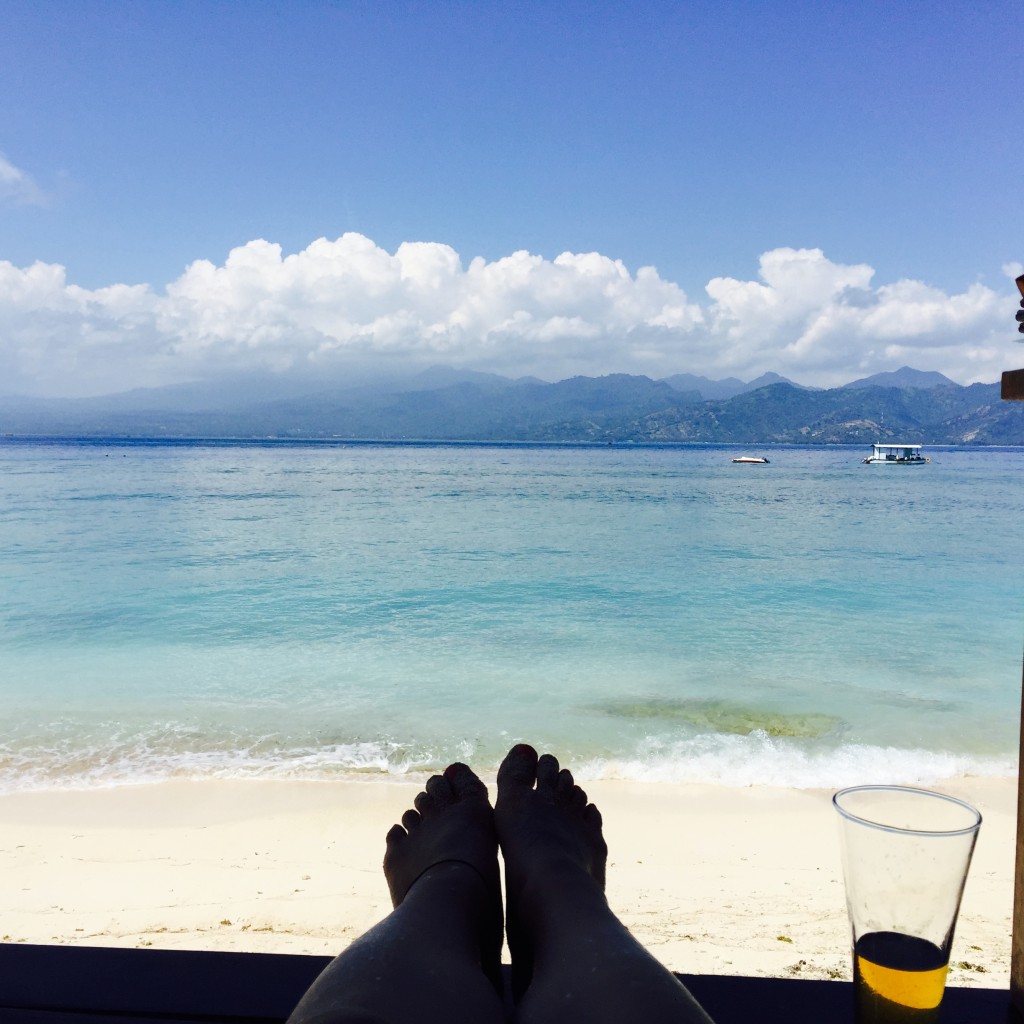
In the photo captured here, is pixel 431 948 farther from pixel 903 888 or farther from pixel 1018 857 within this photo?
pixel 1018 857

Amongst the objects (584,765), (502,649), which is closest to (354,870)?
(584,765)

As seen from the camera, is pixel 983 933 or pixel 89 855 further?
pixel 89 855

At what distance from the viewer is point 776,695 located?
5457 mm

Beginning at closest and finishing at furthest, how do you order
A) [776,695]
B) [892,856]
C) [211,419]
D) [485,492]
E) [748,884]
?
[892,856] → [748,884] → [776,695] → [485,492] → [211,419]

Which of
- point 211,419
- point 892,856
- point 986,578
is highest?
point 211,419

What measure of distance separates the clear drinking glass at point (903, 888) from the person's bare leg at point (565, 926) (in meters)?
0.17

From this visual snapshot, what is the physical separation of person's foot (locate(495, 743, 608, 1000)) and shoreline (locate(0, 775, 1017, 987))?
964 millimetres

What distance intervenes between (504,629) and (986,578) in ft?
24.0

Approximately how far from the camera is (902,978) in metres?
0.71

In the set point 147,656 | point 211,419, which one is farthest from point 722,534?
point 211,419

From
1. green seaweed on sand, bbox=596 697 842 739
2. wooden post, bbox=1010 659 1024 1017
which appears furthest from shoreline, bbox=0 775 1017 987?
wooden post, bbox=1010 659 1024 1017

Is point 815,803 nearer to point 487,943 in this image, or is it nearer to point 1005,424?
point 487,943

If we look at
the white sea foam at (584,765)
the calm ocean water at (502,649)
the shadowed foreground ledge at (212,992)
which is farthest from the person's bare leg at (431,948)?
the calm ocean water at (502,649)

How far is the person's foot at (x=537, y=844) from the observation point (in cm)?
103
